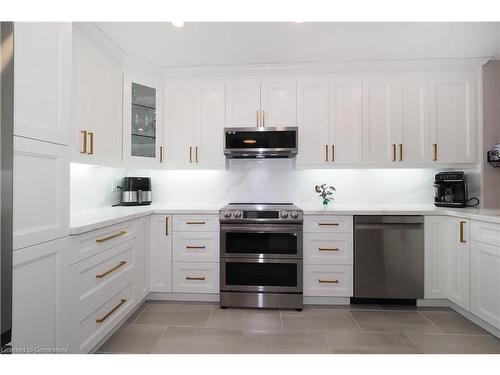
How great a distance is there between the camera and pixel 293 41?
2.22 metres

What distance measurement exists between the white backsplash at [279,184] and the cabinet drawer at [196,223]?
408 millimetres

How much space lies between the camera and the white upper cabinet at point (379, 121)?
2625 millimetres

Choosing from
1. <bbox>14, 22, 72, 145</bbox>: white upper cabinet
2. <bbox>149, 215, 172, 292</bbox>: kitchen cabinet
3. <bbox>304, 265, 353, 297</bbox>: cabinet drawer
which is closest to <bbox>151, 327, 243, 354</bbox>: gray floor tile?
<bbox>149, 215, 172, 292</bbox>: kitchen cabinet

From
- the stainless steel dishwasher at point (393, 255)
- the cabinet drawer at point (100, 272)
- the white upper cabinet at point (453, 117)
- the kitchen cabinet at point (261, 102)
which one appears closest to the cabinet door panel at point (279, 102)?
the kitchen cabinet at point (261, 102)

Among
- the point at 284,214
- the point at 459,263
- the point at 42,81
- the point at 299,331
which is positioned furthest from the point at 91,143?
the point at 459,263

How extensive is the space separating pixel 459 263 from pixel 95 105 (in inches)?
141

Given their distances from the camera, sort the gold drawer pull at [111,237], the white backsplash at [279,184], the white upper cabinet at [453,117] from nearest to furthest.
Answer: the gold drawer pull at [111,237]
the white upper cabinet at [453,117]
the white backsplash at [279,184]

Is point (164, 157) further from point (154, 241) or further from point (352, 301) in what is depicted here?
point (352, 301)

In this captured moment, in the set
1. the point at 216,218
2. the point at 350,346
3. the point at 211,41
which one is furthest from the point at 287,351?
the point at 211,41

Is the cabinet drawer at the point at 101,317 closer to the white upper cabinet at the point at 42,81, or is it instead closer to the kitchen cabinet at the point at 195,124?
the white upper cabinet at the point at 42,81

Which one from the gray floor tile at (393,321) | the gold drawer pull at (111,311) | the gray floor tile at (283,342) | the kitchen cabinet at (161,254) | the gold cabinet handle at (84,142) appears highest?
the gold cabinet handle at (84,142)

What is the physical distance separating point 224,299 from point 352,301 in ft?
4.20

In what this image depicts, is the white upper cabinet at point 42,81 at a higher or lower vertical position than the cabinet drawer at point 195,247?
higher

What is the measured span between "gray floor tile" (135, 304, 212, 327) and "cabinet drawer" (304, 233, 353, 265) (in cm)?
110
